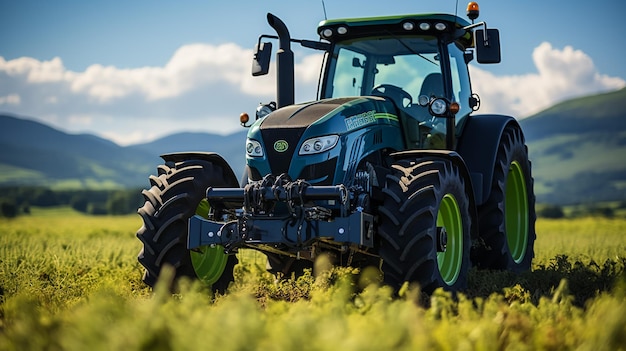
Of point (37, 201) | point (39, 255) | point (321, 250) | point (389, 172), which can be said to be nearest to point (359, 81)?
point (389, 172)

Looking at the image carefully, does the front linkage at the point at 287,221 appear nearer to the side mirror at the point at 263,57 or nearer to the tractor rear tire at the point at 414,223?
the tractor rear tire at the point at 414,223

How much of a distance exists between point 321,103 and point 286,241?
1.78 m

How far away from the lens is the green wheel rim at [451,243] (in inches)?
330

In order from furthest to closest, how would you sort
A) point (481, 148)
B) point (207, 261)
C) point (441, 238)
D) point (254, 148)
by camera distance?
point (481, 148)
point (207, 261)
point (254, 148)
point (441, 238)

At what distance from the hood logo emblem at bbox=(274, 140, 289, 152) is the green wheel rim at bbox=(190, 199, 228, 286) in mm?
861

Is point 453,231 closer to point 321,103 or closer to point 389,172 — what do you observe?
point 389,172

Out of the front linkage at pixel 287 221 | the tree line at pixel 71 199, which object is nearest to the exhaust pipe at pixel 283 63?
the front linkage at pixel 287 221

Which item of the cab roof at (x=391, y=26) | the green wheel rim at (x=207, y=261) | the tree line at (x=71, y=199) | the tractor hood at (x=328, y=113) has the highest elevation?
the cab roof at (x=391, y=26)

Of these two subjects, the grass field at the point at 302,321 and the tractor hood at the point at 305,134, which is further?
the tractor hood at the point at 305,134

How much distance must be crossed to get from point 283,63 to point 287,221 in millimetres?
2161

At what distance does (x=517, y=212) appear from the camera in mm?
11328

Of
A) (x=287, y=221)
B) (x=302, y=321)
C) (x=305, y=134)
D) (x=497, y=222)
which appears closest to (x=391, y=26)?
(x=305, y=134)

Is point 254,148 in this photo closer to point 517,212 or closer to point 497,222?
point 497,222

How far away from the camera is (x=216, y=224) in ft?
25.5
